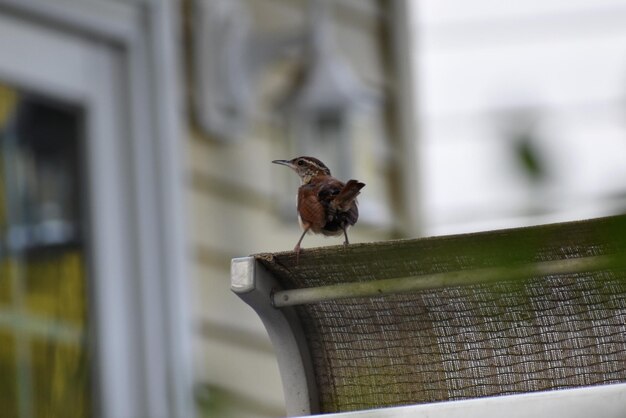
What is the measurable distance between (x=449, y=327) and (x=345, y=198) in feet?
2.53

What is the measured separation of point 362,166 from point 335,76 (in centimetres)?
107

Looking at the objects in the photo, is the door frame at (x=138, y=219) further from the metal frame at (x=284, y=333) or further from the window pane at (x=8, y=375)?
the metal frame at (x=284, y=333)

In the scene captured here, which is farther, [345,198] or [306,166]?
[306,166]

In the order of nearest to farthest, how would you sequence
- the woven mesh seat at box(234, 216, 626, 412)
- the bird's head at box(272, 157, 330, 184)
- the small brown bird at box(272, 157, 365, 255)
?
the woven mesh seat at box(234, 216, 626, 412), the small brown bird at box(272, 157, 365, 255), the bird's head at box(272, 157, 330, 184)

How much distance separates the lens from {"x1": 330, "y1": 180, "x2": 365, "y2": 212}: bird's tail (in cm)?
196

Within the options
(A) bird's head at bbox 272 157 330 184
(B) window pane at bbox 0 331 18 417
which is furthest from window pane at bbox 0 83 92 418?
(A) bird's head at bbox 272 157 330 184

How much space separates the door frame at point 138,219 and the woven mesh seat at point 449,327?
2.27m

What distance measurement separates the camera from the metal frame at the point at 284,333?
132 cm

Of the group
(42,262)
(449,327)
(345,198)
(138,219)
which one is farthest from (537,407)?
(138,219)

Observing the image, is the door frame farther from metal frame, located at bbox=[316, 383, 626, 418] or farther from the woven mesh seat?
metal frame, located at bbox=[316, 383, 626, 418]

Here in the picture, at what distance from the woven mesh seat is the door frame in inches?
89.2

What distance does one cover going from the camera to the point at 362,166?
5.20 m

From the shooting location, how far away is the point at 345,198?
6.75 feet

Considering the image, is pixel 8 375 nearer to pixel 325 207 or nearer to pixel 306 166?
pixel 306 166
